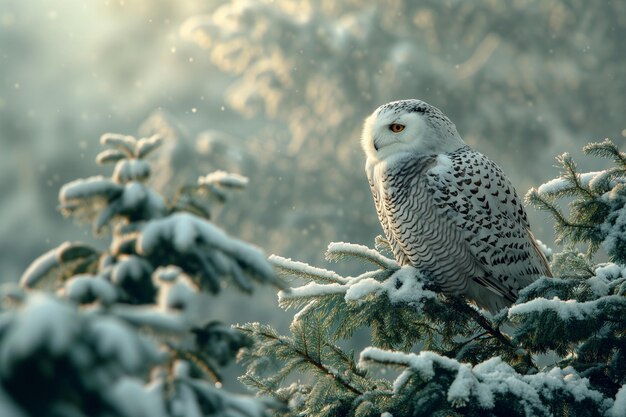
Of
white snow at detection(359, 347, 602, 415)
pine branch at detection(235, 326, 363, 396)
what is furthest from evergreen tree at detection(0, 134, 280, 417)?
pine branch at detection(235, 326, 363, 396)

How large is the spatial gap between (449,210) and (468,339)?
27.9 inches

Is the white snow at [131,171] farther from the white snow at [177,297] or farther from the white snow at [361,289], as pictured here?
the white snow at [361,289]

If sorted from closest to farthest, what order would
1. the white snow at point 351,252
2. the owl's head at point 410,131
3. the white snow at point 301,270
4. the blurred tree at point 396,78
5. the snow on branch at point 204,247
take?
the snow on branch at point 204,247 < the white snow at point 301,270 < the white snow at point 351,252 < the owl's head at point 410,131 < the blurred tree at point 396,78

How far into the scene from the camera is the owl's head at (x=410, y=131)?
11.2ft

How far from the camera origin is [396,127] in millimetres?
3438

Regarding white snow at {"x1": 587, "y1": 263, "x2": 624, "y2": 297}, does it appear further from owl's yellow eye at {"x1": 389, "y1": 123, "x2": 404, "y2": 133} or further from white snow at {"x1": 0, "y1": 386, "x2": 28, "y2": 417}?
white snow at {"x1": 0, "y1": 386, "x2": 28, "y2": 417}

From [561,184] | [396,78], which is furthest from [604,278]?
[396,78]

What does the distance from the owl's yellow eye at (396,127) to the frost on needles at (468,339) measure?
0.82 meters

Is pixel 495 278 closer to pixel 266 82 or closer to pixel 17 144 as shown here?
pixel 266 82

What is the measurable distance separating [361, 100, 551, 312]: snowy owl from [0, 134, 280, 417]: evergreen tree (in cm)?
201

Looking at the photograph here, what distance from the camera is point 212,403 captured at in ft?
3.91

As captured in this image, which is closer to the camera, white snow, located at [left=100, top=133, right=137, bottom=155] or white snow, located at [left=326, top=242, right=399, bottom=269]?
white snow, located at [left=100, top=133, right=137, bottom=155]

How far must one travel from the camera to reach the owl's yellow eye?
11.2 feet

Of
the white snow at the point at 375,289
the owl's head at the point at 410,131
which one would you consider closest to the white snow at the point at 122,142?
the white snow at the point at 375,289
